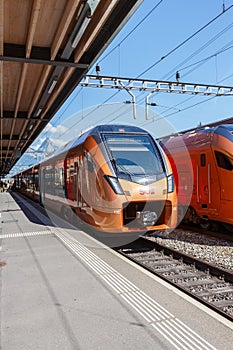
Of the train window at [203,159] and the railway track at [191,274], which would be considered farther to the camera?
the train window at [203,159]

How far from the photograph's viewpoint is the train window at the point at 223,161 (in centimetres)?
884

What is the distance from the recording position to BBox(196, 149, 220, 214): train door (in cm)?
950

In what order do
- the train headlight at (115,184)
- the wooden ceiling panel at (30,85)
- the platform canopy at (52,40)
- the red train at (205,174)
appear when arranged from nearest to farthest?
the platform canopy at (52,40), the train headlight at (115,184), the red train at (205,174), the wooden ceiling panel at (30,85)

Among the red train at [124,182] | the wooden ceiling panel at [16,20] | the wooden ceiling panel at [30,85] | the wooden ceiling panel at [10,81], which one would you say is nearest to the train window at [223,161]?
the red train at [124,182]

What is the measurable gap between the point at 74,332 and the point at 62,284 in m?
1.60

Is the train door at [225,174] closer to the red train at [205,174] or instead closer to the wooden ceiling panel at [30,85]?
the red train at [205,174]

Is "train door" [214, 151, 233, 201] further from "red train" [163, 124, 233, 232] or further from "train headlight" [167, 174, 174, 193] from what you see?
"train headlight" [167, 174, 174, 193]

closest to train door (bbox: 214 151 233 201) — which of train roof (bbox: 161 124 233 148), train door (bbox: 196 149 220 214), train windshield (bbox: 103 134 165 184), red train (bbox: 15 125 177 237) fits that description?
train door (bbox: 196 149 220 214)

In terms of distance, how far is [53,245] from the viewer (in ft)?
26.2

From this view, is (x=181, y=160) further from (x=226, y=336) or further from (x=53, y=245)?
(x=226, y=336)

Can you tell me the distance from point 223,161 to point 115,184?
129 inches

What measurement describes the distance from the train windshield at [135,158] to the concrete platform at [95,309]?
1919 millimetres

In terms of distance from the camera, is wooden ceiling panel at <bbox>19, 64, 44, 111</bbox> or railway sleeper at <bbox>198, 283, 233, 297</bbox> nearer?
railway sleeper at <bbox>198, 283, 233, 297</bbox>

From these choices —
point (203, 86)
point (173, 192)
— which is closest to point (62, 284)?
point (173, 192)
